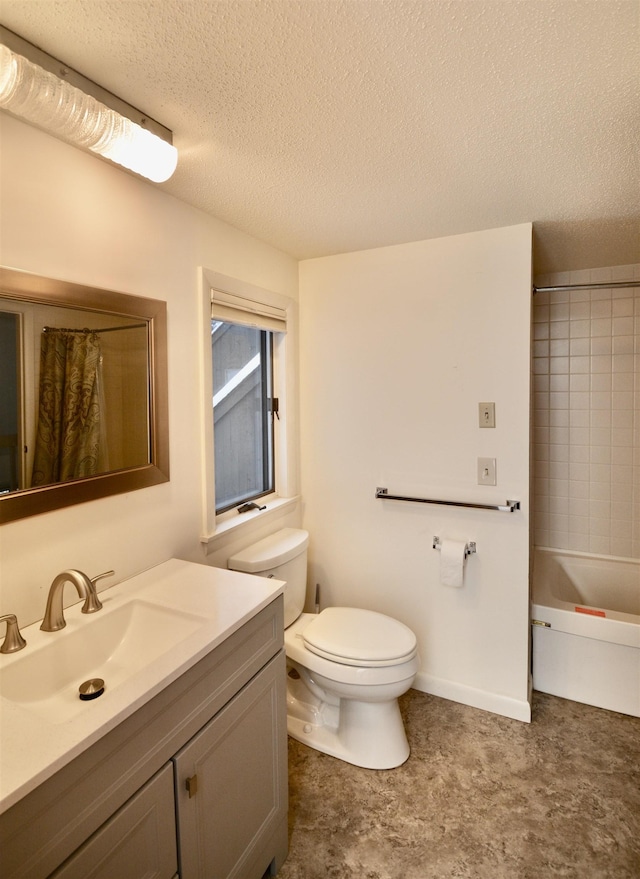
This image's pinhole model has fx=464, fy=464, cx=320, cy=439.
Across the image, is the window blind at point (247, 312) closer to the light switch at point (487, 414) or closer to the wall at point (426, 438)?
the wall at point (426, 438)

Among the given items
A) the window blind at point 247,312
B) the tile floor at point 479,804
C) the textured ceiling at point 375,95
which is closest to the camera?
the textured ceiling at point 375,95

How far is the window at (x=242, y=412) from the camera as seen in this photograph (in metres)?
2.05

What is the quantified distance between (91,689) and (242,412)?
1357mm

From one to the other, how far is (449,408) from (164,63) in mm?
1613

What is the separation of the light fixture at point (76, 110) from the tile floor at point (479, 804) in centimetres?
207

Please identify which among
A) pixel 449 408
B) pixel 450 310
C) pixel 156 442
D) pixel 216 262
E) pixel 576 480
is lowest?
pixel 576 480

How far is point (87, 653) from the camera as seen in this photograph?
3.91 feet

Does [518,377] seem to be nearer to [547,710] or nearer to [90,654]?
[547,710]

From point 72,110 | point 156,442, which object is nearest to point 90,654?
point 156,442

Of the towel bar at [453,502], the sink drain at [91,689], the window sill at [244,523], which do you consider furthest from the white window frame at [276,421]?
the sink drain at [91,689]

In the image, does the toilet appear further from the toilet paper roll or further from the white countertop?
the white countertop

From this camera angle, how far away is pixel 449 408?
2.13 m

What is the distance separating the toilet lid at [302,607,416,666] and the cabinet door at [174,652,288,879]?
0.39 m

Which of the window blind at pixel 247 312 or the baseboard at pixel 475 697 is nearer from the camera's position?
the window blind at pixel 247 312
